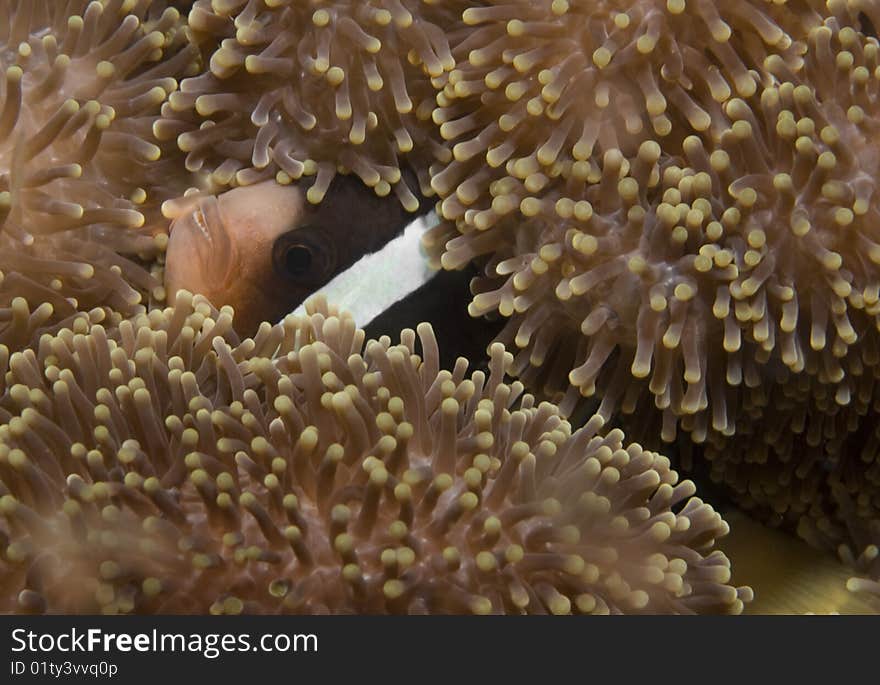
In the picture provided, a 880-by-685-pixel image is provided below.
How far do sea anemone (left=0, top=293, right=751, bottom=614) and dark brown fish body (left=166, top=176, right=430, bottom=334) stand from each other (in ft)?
0.54

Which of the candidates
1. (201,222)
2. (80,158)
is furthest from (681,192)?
(80,158)

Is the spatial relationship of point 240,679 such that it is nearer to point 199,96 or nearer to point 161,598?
point 161,598

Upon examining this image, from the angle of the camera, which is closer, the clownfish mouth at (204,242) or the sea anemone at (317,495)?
the sea anemone at (317,495)

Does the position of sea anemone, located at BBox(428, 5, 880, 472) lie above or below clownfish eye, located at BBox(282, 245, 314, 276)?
above

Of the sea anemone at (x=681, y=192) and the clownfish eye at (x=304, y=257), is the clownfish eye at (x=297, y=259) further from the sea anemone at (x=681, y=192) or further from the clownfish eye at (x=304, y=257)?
the sea anemone at (x=681, y=192)

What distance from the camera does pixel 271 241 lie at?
114 cm

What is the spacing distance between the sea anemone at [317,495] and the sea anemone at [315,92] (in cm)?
27

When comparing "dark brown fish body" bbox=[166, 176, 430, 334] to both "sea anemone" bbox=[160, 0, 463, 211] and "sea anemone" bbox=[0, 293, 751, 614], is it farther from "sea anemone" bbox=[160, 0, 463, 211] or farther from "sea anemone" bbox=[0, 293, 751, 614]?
"sea anemone" bbox=[0, 293, 751, 614]

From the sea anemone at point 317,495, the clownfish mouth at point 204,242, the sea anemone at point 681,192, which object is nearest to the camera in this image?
the sea anemone at point 317,495

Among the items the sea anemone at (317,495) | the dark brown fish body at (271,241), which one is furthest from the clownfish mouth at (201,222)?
the sea anemone at (317,495)

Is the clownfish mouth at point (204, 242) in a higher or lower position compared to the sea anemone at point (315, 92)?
lower

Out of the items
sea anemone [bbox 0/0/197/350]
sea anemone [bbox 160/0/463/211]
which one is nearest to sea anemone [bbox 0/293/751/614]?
sea anemone [bbox 0/0/197/350]

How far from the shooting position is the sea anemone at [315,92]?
1.10 m

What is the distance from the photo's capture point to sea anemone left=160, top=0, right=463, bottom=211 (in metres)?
1.10
